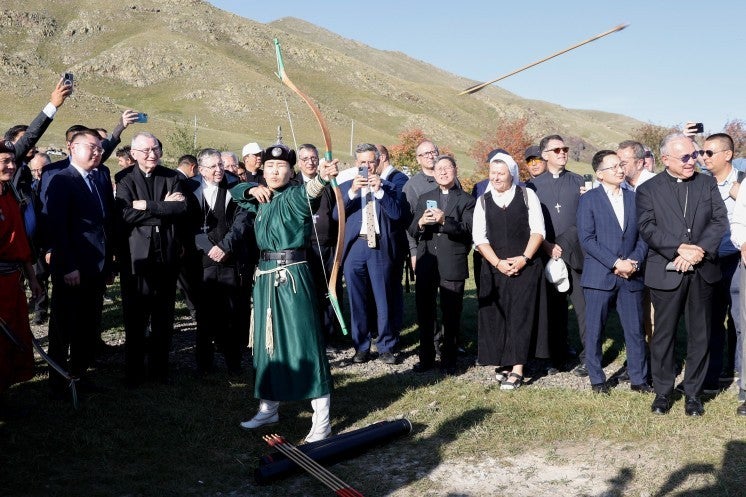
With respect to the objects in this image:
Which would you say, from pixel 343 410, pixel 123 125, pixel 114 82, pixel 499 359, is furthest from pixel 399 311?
pixel 114 82

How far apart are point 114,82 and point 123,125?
11056 cm

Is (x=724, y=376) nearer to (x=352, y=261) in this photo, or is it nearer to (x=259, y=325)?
(x=352, y=261)

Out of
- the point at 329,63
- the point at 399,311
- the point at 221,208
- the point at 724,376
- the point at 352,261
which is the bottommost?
the point at 724,376

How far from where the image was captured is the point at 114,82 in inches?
4299

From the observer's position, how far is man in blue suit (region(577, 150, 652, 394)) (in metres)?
6.77

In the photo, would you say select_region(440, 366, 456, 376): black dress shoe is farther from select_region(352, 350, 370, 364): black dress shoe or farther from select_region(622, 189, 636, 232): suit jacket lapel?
select_region(622, 189, 636, 232): suit jacket lapel

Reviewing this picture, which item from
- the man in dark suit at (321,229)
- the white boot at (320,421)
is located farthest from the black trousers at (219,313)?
the white boot at (320,421)

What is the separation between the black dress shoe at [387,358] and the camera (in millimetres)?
8184

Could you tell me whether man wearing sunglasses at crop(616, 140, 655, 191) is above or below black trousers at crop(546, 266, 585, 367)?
above

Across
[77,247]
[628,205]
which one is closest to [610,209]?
[628,205]

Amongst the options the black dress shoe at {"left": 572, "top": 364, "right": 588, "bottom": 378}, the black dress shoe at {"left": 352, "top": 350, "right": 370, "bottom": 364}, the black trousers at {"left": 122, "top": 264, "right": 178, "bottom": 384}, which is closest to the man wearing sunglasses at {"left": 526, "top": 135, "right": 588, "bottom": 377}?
the black dress shoe at {"left": 572, "top": 364, "right": 588, "bottom": 378}

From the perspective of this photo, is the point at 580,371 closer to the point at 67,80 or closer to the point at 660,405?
the point at 660,405

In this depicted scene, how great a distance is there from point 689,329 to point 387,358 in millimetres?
3258

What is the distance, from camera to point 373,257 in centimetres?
813
